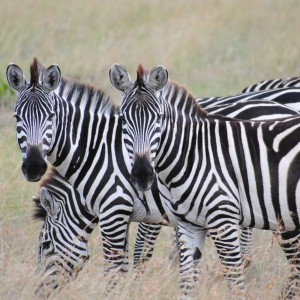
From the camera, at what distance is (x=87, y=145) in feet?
25.6

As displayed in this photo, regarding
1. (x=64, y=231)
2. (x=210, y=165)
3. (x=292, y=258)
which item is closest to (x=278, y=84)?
(x=292, y=258)

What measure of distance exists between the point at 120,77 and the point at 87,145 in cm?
92

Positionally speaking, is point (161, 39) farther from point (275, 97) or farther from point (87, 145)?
point (87, 145)

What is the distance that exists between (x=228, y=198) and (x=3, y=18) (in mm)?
12203

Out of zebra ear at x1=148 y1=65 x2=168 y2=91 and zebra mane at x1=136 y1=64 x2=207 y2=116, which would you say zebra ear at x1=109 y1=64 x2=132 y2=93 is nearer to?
zebra ear at x1=148 y1=65 x2=168 y2=91

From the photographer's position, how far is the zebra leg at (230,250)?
6891 millimetres

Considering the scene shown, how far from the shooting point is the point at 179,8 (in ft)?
64.0

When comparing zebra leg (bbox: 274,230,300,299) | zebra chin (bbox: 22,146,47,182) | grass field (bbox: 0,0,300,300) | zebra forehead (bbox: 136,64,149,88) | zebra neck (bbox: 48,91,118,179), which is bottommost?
zebra leg (bbox: 274,230,300,299)

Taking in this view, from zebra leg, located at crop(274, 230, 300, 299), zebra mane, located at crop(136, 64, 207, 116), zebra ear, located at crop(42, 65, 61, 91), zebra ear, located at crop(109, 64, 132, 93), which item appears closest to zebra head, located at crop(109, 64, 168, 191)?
zebra ear, located at crop(109, 64, 132, 93)

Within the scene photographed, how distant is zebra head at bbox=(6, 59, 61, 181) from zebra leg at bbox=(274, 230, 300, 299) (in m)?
2.15

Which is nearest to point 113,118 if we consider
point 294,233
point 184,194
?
point 184,194

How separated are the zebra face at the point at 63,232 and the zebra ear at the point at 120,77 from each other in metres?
1.28

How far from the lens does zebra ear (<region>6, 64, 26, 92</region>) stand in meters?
7.41

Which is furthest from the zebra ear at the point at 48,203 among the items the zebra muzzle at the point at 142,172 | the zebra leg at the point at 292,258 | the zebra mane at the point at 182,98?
the zebra leg at the point at 292,258
